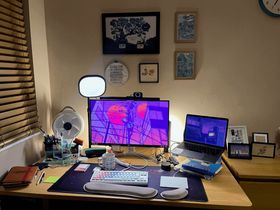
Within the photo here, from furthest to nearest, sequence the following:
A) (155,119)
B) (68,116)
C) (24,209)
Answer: (68,116) < (155,119) < (24,209)

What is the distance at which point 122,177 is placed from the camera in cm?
128

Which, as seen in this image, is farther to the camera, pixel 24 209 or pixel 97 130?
pixel 97 130

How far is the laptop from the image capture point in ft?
5.04

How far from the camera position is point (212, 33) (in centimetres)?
172

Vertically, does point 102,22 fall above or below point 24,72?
above

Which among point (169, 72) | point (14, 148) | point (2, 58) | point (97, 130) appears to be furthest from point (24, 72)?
point (169, 72)

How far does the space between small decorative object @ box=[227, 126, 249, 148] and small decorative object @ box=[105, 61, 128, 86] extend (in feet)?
3.05

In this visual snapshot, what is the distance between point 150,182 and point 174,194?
0.20 meters

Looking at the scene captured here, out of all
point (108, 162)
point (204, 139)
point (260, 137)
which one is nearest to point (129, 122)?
point (108, 162)

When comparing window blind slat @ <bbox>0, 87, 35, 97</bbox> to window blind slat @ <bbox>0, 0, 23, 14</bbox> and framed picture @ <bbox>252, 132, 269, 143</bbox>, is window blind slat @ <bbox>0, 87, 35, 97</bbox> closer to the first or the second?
window blind slat @ <bbox>0, 0, 23, 14</bbox>

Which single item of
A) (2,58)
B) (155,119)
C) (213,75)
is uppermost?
(2,58)

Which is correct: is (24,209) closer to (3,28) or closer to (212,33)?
(3,28)

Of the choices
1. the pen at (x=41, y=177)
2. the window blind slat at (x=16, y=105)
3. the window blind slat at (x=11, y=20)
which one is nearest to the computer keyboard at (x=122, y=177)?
the pen at (x=41, y=177)

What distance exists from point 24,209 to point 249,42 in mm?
1945
